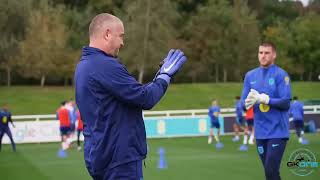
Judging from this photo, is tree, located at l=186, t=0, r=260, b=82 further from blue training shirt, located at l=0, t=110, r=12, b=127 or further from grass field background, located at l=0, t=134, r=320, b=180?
blue training shirt, located at l=0, t=110, r=12, b=127

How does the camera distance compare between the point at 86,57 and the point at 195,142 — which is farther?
the point at 195,142

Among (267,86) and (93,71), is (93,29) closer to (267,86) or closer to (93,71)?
(93,71)

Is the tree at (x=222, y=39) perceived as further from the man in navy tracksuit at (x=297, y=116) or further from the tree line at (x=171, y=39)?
the man in navy tracksuit at (x=297, y=116)

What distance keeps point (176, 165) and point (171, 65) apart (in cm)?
1170

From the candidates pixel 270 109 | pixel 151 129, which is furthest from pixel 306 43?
pixel 270 109

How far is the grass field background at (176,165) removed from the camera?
1397 centimetres

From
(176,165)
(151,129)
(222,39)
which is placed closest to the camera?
(176,165)

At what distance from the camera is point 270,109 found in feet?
26.2

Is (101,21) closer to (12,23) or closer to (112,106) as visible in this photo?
(112,106)

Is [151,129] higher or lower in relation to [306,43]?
lower

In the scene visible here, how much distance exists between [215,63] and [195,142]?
33434 mm

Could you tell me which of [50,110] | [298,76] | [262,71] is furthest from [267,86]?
[298,76]

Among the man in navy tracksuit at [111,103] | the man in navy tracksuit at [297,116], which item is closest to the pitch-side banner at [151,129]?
the man in navy tracksuit at [297,116]

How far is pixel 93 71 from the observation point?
4.84 meters
